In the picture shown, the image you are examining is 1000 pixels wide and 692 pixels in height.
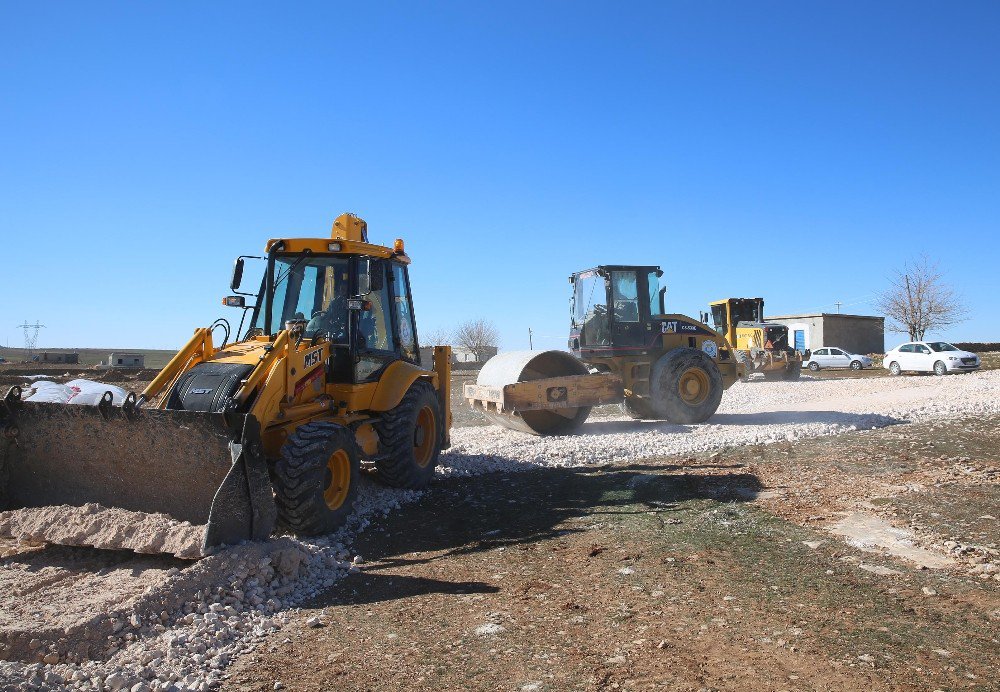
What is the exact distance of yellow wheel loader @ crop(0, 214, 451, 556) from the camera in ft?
17.5

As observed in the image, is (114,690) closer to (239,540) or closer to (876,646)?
(239,540)

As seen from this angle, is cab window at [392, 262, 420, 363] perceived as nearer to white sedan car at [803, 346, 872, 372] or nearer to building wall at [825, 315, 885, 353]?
white sedan car at [803, 346, 872, 372]

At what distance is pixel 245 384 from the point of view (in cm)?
595

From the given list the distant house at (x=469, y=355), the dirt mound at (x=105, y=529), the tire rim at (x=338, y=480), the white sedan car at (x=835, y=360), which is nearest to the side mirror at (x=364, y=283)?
the tire rim at (x=338, y=480)

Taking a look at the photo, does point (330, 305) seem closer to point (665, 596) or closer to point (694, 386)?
point (665, 596)

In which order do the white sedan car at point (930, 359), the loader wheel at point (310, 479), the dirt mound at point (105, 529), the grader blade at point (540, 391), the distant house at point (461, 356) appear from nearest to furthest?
the dirt mound at point (105, 529)
the loader wheel at point (310, 479)
the grader blade at point (540, 391)
the white sedan car at point (930, 359)
the distant house at point (461, 356)

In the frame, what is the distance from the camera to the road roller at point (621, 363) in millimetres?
12188

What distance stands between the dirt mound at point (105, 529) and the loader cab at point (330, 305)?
7.59ft

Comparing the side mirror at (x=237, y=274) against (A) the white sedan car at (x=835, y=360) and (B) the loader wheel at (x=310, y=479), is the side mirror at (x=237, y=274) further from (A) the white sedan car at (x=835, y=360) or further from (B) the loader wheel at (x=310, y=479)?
(A) the white sedan car at (x=835, y=360)

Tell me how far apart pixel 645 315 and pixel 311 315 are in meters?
7.15

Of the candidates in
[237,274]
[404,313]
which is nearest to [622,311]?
[404,313]

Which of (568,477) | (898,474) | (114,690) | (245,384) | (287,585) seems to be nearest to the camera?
(114,690)

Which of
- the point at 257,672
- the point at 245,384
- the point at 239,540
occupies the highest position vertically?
the point at 245,384

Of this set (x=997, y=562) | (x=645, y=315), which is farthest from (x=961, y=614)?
(x=645, y=315)
